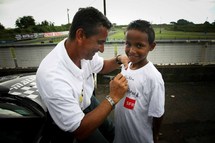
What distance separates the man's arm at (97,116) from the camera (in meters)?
1.45

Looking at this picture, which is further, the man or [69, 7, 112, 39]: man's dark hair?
[69, 7, 112, 39]: man's dark hair

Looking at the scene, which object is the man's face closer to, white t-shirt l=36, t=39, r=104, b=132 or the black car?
white t-shirt l=36, t=39, r=104, b=132

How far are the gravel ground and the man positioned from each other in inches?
79.8

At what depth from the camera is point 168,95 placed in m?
4.86

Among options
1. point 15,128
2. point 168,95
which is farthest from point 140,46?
point 168,95

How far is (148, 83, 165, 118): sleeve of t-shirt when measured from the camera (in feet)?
5.04

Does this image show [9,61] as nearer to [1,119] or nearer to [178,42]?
[1,119]

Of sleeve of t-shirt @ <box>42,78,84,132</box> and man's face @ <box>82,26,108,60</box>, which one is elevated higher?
man's face @ <box>82,26,108,60</box>

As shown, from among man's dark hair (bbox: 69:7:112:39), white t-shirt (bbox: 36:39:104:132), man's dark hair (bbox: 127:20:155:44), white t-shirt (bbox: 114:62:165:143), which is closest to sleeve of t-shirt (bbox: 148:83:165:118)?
white t-shirt (bbox: 114:62:165:143)

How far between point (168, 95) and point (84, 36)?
3.94 meters

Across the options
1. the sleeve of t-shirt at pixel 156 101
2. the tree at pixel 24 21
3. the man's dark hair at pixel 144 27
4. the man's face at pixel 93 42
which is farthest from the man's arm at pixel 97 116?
the tree at pixel 24 21

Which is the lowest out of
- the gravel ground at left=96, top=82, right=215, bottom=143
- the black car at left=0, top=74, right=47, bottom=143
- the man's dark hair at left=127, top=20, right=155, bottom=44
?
the gravel ground at left=96, top=82, right=215, bottom=143

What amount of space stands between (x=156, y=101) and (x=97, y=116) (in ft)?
1.90

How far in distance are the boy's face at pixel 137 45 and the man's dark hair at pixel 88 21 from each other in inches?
12.5
